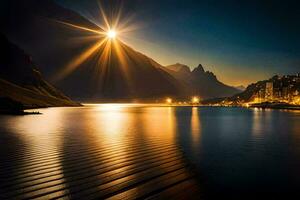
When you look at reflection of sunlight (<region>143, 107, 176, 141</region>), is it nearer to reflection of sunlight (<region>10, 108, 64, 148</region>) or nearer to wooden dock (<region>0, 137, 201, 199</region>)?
reflection of sunlight (<region>10, 108, 64, 148</region>)

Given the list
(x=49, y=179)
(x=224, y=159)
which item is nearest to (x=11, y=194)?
(x=49, y=179)

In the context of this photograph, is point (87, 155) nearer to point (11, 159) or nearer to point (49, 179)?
point (11, 159)

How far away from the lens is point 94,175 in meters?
18.0

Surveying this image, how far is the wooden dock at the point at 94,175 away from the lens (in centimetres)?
1445

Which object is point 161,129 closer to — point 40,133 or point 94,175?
point 40,133

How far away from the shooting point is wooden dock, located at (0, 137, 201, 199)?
47.4 feet

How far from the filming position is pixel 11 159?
22703 millimetres

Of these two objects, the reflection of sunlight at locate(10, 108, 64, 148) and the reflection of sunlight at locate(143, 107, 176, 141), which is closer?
the reflection of sunlight at locate(10, 108, 64, 148)

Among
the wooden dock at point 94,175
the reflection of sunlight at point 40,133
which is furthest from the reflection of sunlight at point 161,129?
the wooden dock at point 94,175

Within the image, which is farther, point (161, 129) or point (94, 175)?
point (161, 129)

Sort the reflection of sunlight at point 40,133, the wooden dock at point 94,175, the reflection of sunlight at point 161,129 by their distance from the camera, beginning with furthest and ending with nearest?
the reflection of sunlight at point 161,129, the reflection of sunlight at point 40,133, the wooden dock at point 94,175

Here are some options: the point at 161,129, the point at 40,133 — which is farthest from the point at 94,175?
the point at 161,129

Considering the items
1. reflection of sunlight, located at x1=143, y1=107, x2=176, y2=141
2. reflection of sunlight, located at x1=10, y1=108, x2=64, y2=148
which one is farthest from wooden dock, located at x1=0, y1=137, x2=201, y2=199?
reflection of sunlight, located at x1=143, y1=107, x2=176, y2=141

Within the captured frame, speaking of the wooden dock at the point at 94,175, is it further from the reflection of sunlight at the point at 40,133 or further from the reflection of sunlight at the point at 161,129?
the reflection of sunlight at the point at 161,129
